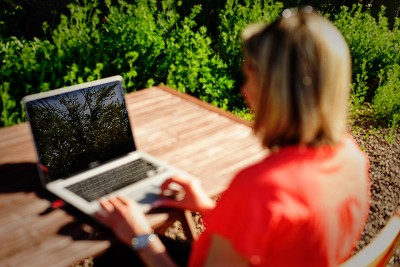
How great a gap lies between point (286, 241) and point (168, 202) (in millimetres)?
607

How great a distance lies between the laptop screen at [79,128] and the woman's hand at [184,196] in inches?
16.0

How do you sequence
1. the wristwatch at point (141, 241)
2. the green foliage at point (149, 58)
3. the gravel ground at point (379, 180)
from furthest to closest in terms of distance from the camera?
the green foliage at point (149, 58)
the gravel ground at point (379, 180)
the wristwatch at point (141, 241)

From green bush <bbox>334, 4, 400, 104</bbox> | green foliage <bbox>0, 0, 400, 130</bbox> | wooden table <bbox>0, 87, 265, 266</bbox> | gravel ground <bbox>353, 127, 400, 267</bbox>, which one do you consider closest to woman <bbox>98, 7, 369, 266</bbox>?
wooden table <bbox>0, 87, 265, 266</bbox>

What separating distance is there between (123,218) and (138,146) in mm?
670

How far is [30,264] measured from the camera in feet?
4.51

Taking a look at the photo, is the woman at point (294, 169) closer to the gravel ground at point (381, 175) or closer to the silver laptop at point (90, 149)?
the silver laptop at point (90, 149)

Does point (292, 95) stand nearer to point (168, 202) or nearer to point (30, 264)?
point (168, 202)

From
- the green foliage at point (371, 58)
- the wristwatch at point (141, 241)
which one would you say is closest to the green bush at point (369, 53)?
the green foliage at point (371, 58)

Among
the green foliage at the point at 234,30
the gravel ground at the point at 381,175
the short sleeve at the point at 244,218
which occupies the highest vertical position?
the green foliage at the point at 234,30

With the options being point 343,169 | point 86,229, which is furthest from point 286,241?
point 86,229

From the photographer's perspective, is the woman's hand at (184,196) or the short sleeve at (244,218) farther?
the woman's hand at (184,196)

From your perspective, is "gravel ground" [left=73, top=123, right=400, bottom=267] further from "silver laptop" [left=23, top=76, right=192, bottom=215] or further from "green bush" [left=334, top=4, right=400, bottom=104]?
"silver laptop" [left=23, top=76, right=192, bottom=215]

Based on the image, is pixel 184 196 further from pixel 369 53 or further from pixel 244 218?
pixel 369 53

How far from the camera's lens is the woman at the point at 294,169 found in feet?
3.74
